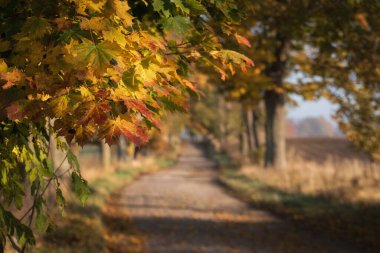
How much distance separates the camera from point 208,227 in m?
10.0

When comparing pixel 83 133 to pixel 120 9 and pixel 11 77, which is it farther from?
pixel 120 9

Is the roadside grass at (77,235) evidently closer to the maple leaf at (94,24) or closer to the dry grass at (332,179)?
the maple leaf at (94,24)

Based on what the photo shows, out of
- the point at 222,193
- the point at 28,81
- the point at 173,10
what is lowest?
the point at 222,193

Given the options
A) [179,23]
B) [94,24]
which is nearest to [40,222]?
[94,24]

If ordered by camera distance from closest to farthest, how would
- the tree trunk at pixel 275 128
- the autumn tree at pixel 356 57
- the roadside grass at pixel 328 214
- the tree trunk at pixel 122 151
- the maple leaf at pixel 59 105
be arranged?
the maple leaf at pixel 59 105, the autumn tree at pixel 356 57, the roadside grass at pixel 328 214, the tree trunk at pixel 275 128, the tree trunk at pixel 122 151

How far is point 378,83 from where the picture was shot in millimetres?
7613

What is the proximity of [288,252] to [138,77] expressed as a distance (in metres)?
6.33

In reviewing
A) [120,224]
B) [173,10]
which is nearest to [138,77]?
[173,10]

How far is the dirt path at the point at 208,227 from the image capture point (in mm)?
8141

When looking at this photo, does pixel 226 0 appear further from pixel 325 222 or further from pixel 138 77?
pixel 325 222

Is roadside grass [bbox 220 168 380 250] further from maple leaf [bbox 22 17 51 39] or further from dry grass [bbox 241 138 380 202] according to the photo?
maple leaf [bbox 22 17 51 39]

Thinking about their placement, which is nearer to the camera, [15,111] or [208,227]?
[15,111]

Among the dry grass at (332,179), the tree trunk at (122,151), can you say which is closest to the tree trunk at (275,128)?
the dry grass at (332,179)

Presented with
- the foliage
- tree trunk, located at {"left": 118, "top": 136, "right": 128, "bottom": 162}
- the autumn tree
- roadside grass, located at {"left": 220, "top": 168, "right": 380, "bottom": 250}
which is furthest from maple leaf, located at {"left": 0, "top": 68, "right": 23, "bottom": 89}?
tree trunk, located at {"left": 118, "top": 136, "right": 128, "bottom": 162}
